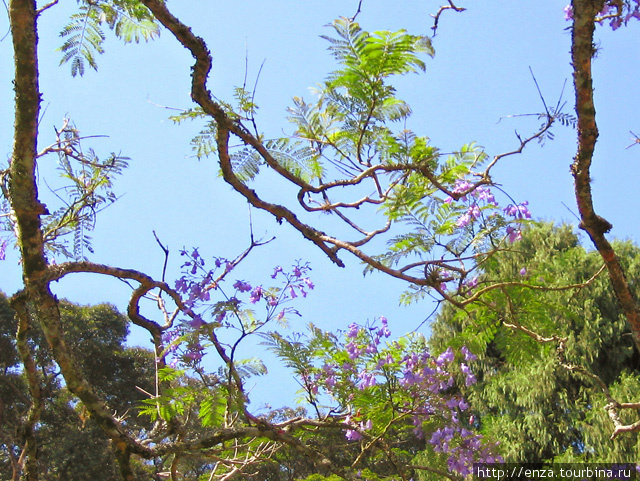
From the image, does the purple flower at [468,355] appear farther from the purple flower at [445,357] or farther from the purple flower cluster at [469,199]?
the purple flower cluster at [469,199]

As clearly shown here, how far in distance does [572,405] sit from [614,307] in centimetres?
161

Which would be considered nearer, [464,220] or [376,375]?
[464,220]

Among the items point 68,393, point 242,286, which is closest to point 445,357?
point 242,286

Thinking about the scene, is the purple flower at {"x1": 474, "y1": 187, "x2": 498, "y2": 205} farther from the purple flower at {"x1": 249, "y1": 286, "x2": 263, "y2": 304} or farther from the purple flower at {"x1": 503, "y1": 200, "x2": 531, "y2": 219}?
the purple flower at {"x1": 249, "y1": 286, "x2": 263, "y2": 304}

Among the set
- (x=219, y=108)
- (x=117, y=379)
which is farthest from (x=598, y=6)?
(x=117, y=379)

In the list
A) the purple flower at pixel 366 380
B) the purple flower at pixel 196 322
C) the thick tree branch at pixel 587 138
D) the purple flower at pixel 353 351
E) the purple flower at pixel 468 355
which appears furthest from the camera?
the purple flower at pixel 468 355

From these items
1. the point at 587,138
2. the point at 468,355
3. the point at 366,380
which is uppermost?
the point at 468,355

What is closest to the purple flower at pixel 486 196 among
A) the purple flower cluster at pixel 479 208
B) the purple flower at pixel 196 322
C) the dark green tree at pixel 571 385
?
the purple flower cluster at pixel 479 208

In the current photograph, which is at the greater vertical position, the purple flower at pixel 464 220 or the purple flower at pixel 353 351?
the purple flower at pixel 464 220

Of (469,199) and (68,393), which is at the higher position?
(68,393)

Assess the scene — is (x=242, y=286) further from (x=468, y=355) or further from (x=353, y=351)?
(x=468, y=355)

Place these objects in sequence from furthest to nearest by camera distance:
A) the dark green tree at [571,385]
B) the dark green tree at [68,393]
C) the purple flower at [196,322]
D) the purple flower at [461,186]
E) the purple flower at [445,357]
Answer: the dark green tree at [68,393] < the dark green tree at [571,385] < the purple flower at [445,357] < the purple flower at [461,186] < the purple flower at [196,322]

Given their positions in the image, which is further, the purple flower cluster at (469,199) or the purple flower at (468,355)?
the purple flower at (468,355)

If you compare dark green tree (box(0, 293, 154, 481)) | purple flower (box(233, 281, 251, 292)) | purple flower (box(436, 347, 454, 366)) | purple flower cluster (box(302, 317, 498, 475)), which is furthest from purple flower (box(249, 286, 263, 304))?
dark green tree (box(0, 293, 154, 481))
